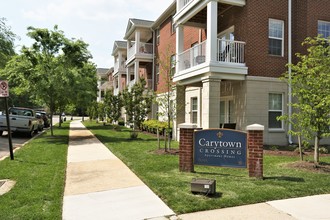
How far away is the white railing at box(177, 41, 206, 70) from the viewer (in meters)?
14.4

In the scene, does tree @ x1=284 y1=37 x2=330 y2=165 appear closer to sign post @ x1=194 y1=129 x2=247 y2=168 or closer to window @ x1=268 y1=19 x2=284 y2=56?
sign post @ x1=194 y1=129 x2=247 y2=168

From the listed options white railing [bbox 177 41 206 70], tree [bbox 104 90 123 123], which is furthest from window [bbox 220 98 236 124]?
tree [bbox 104 90 123 123]

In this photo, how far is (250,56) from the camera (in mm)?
13500

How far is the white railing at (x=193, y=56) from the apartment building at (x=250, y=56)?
2.5 inches

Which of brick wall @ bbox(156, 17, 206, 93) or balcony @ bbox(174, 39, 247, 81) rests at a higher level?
brick wall @ bbox(156, 17, 206, 93)

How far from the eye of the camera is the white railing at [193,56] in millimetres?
14438

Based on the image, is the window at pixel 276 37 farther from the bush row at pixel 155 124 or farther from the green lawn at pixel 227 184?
the green lawn at pixel 227 184

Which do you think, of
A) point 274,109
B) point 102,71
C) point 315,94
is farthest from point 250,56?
point 102,71

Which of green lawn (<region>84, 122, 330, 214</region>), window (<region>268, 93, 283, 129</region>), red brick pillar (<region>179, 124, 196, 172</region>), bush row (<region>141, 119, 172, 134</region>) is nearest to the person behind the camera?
green lawn (<region>84, 122, 330, 214</region>)

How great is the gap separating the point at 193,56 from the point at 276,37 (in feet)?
13.0

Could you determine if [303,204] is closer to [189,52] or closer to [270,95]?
[270,95]

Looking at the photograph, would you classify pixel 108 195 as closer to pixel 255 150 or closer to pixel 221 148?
pixel 221 148

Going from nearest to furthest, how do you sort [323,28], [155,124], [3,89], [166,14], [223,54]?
[3,89], [223,54], [323,28], [155,124], [166,14]

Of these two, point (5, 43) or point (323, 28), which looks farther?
point (5, 43)
